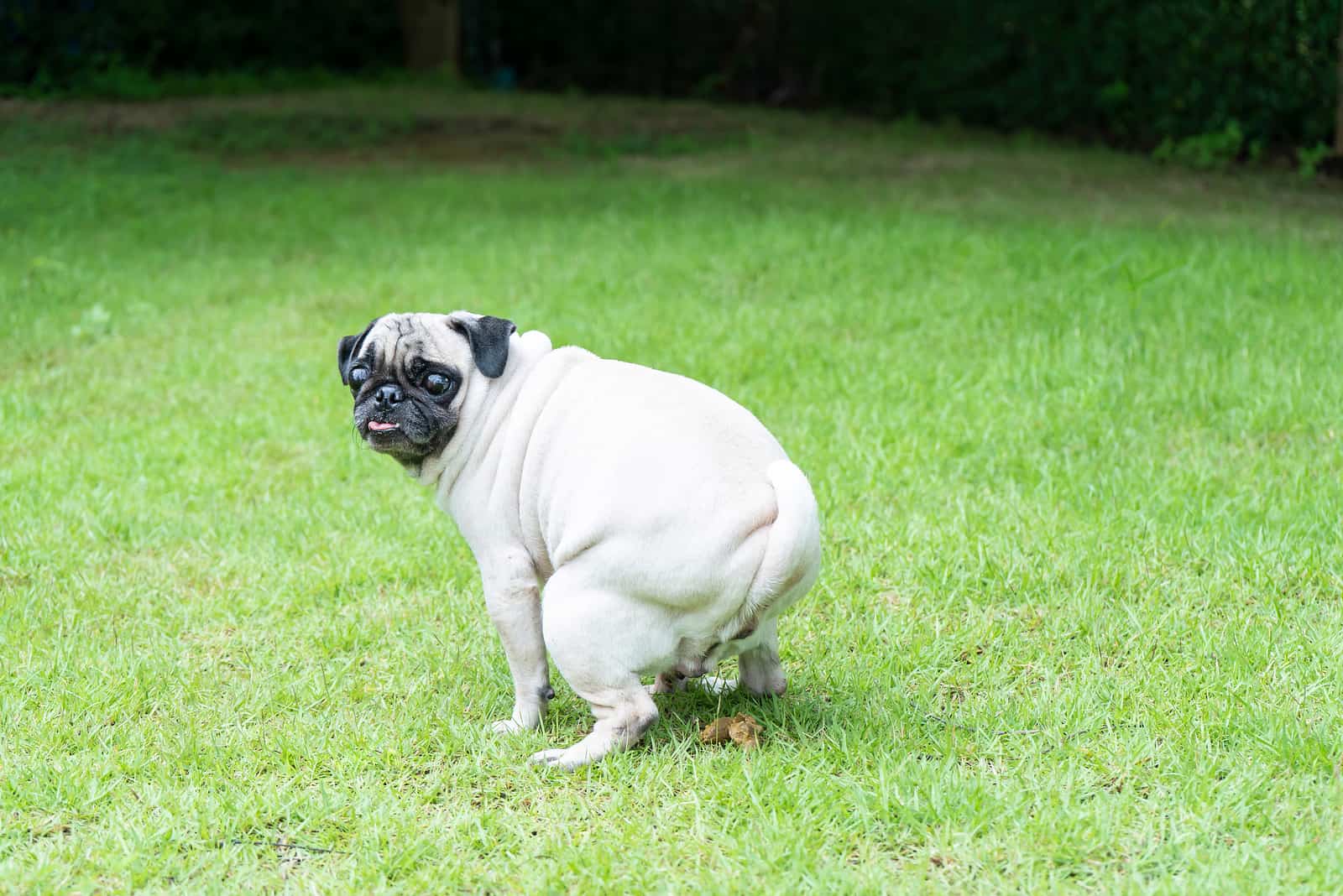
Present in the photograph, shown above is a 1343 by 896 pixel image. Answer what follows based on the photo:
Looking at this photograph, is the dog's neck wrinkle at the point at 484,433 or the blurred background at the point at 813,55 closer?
the dog's neck wrinkle at the point at 484,433

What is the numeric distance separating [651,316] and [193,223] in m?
4.87

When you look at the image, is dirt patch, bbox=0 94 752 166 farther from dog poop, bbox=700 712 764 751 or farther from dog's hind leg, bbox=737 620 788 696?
dog poop, bbox=700 712 764 751

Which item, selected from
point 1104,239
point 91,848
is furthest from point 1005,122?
point 91,848

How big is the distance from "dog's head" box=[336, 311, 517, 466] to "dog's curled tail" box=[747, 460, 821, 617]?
33.9 inches

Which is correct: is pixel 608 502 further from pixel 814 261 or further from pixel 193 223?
pixel 193 223

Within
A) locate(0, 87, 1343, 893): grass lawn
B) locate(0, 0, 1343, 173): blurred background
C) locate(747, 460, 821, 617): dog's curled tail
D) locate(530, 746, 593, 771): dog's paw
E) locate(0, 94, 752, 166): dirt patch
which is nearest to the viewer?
locate(0, 87, 1343, 893): grass lawn

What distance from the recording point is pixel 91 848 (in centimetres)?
309

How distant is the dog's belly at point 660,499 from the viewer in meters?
3.20

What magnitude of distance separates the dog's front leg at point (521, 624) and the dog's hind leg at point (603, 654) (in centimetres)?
15

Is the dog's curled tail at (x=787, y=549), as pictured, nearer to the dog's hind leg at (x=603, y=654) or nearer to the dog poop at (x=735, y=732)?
the dog's hind leg at (x=603, y=654)

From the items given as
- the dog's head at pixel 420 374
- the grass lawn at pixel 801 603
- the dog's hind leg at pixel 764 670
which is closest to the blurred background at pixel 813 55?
the grass lawn at pixel 801 603

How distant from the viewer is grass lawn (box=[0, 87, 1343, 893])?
308 cm

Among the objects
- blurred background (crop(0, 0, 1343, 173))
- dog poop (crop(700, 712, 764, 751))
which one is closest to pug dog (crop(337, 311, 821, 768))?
dog poop (crop(700, 712, 764, 751))

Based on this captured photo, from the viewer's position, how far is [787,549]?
10.4 ft
